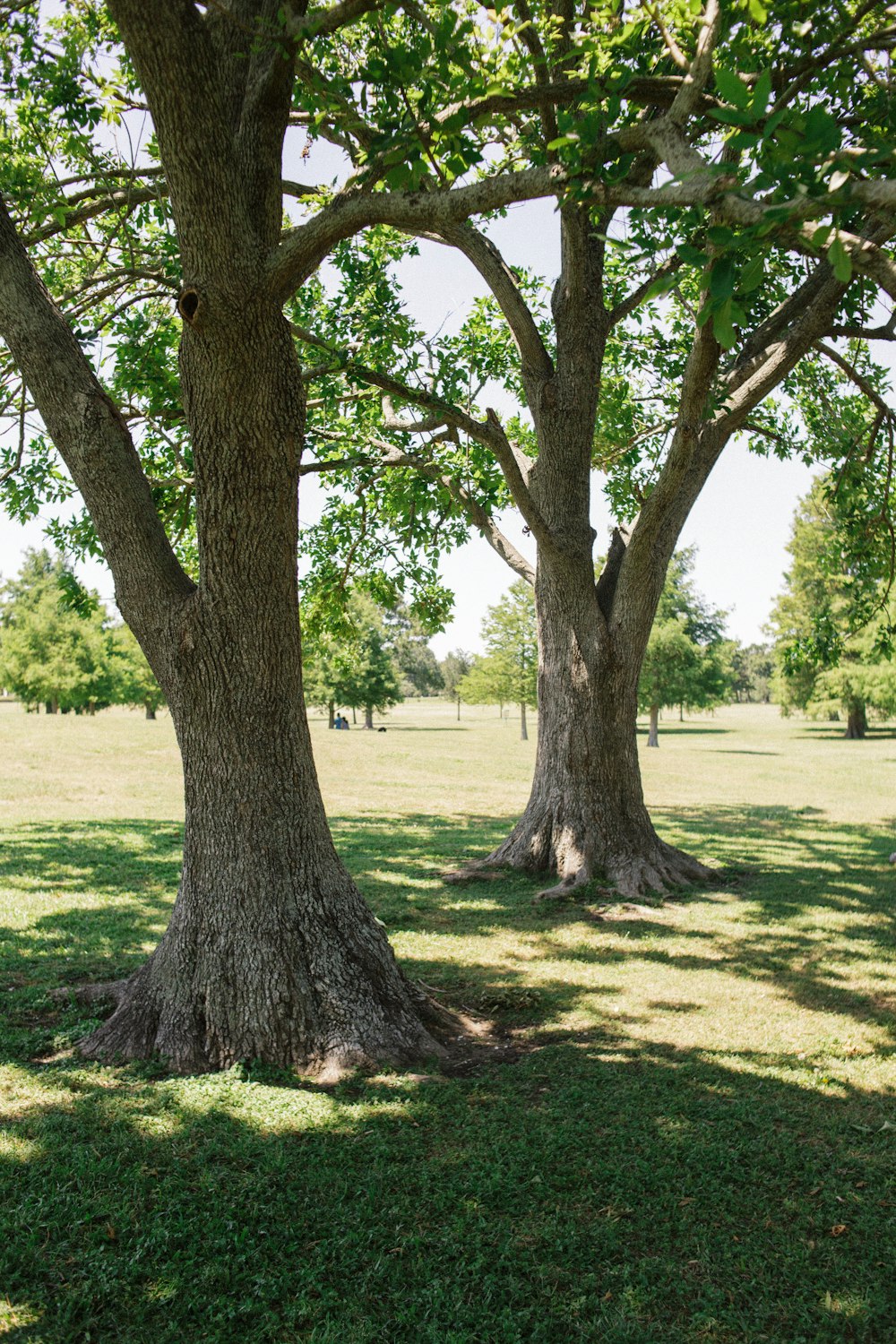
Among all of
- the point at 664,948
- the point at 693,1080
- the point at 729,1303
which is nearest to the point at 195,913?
the point at 693,1080

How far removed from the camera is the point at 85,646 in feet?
155

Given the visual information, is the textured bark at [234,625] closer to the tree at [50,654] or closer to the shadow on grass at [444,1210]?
the shadow on grass at [444,1210]

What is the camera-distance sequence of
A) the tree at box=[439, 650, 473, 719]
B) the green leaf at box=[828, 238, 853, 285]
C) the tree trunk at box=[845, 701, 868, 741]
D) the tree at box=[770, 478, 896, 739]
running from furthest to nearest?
the tree at box=[439, 650, 473, 719] < the tree trunk at box=[845, 701, 868, 741] < the tree at box=[770, 478, 896, 739] < the green leaf at box=[828, 238, 853, 285]

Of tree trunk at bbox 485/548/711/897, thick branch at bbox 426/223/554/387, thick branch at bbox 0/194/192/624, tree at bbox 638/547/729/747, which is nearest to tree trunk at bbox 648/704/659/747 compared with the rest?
tree at bbox 638/547/729/747

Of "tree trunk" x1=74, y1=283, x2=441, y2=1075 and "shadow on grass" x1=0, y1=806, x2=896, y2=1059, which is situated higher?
"tree trunk" x1=74, y1=283, x2=441, y2=1075

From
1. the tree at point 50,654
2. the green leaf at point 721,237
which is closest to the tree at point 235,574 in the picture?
the green leaf at point 721,237

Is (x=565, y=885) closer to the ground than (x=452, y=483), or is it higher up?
closer to the ground

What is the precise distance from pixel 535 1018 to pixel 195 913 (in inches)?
94.0

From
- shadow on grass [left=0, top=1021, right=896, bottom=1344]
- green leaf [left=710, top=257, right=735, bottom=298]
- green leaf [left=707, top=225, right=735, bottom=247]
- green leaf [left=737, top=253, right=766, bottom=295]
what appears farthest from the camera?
shadow on grass [left=0, top=1021, right=896, bottom=1344]

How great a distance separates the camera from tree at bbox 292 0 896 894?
216 inches

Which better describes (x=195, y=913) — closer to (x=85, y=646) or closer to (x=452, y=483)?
(x=452, y=483)

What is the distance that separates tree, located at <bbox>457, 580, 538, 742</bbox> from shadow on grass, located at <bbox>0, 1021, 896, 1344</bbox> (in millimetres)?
39887

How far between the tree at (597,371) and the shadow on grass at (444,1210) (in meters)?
3.58

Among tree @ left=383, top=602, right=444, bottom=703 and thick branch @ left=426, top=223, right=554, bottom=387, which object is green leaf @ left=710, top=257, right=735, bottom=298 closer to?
thick branch @ left=426, top=223, right=554, bottom=387
